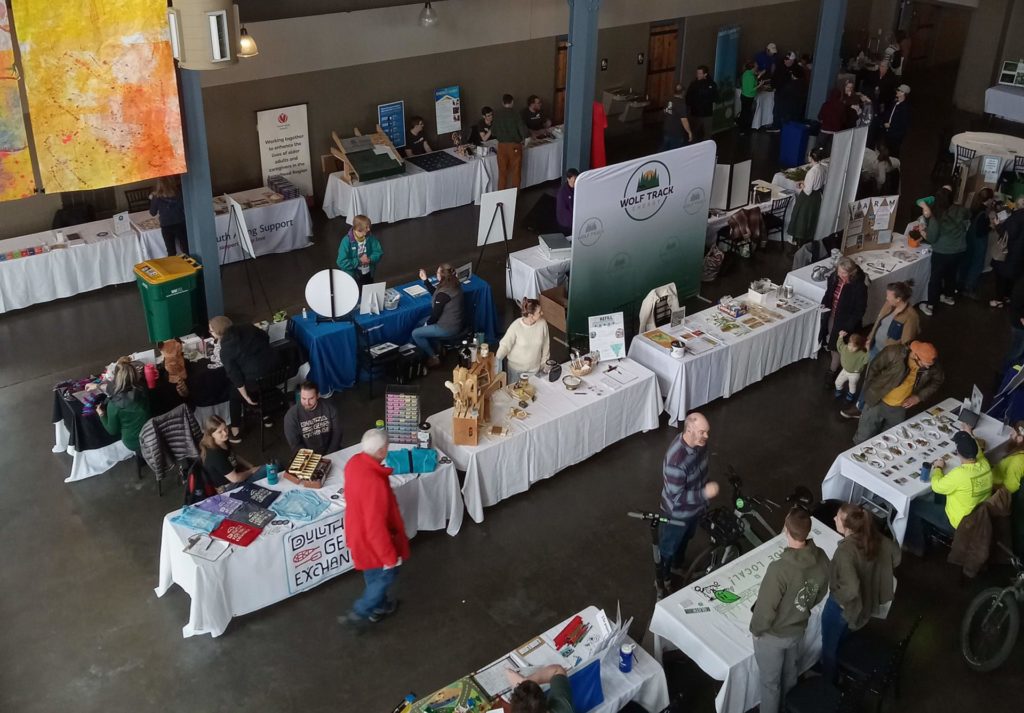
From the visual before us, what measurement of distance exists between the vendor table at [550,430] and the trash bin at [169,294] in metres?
3.51

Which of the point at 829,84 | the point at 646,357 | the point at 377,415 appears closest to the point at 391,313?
the point at 377,415

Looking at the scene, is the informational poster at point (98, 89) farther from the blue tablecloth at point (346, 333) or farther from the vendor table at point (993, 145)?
the vendor table at point (993, 145)

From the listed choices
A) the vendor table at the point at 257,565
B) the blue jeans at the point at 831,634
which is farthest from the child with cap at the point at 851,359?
the vendor table at the point at 257,565

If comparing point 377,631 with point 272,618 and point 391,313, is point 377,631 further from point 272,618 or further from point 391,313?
point 391,313

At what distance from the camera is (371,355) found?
9.69m

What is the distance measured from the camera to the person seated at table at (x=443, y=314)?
9.73 m

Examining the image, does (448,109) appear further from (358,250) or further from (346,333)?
(346,333)

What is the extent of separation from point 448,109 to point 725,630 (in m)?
10.8

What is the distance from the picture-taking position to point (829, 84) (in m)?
15.6

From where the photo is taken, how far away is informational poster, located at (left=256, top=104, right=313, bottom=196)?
13539mm

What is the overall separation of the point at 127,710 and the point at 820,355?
24.5 ft

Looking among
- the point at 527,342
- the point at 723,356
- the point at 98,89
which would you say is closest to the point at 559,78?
the point at 723,356

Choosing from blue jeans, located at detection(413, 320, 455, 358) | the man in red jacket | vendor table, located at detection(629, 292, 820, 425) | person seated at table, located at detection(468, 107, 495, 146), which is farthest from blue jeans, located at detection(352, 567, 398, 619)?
person seated at table, located at detection(468, 107, 495, 146)

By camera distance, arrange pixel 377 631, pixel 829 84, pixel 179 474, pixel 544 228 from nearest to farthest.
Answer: pixel 377 631, pixel 179 474, pixel 544 228, pixel 829 84
